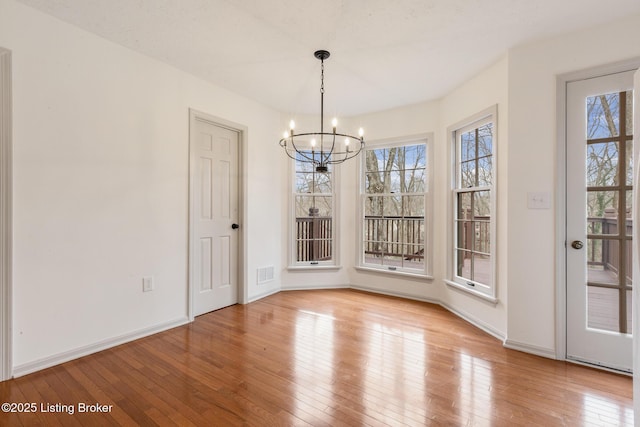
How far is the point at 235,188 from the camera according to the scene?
397 centimetres

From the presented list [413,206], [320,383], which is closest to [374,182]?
[413,206]

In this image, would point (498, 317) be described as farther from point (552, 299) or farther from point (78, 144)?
point (78, 144)

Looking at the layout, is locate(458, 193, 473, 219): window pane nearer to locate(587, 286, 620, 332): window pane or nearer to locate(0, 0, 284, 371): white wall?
locate(587, 286, 620, 332): window pane

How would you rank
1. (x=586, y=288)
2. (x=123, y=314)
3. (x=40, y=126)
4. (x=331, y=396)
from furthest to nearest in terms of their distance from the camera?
1. (x=123, y=314)
2. (x=586, y=288)
3. (x=40, y=126)
4. (x=331, y=396)

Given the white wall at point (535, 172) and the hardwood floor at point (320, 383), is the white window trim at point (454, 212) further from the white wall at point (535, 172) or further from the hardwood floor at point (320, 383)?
the hardwood floor at point (320, 383)

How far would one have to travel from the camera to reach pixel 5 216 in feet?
6.98

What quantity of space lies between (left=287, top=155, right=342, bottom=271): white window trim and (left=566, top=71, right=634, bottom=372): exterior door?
110 inches

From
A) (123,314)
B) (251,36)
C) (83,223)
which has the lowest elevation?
(123,314)

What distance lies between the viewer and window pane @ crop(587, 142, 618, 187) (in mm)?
2365

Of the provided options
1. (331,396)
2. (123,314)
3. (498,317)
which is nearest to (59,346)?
(123,314)

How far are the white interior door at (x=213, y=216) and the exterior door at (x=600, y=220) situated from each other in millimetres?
3433

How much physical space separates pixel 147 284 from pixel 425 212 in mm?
3345

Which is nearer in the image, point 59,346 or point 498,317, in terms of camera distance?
point 59,346

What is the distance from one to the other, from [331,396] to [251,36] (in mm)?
2796
